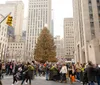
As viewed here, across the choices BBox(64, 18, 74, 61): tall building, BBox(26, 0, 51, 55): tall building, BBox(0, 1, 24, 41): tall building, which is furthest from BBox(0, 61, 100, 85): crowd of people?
BBox(0, 1, 24, 41): tall building

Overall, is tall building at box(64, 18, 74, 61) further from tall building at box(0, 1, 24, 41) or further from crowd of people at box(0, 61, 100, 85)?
crowd of people at box(0, 61, 100, 85)

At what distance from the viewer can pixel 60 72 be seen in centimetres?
1359

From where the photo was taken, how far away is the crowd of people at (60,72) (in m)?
9.48

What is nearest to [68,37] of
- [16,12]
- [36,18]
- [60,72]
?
[36,18]

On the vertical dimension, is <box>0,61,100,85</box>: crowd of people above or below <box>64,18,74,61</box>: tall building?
below

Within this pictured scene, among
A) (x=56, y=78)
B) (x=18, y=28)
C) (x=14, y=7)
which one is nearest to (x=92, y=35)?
(x=56, y=78)

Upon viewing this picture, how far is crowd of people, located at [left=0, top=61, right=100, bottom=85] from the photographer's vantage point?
9.48 metres

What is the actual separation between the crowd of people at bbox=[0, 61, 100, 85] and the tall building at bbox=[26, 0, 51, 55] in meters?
105

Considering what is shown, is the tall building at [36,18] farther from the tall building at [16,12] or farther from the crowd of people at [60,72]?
the crowd of people at [60,72]

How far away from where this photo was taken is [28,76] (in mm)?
10445

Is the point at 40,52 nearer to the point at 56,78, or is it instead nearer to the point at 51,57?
the point at 51,57

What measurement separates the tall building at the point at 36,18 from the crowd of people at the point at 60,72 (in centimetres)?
10549

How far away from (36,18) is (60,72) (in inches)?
4783

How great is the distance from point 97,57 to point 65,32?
4325 inches
